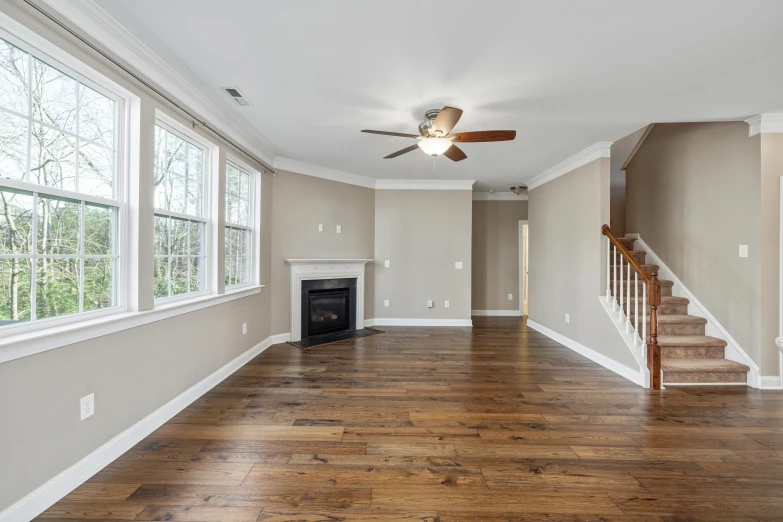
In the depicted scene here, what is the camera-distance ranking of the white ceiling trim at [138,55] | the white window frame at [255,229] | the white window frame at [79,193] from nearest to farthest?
the white window frame at [79,193] < the white ceiling trim at [138,55] < the white window frame at [255,229]

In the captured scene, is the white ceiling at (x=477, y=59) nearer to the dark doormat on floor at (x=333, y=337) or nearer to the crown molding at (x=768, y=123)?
the crown molding at (x=768, y=123)

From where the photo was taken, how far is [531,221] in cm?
603

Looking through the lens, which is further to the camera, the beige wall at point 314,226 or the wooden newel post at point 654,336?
the beige wall at point 314,226

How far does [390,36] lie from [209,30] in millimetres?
1058

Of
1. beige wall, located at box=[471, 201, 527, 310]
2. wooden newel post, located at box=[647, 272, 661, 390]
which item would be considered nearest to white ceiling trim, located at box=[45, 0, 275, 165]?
wooden newel post, located at box=[647, 272, 661, 390]

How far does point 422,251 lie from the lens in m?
6.05

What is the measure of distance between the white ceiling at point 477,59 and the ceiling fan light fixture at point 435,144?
31 centimetres

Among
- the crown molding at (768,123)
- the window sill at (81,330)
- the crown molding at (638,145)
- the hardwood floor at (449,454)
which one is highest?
the crown molding at (638,145)

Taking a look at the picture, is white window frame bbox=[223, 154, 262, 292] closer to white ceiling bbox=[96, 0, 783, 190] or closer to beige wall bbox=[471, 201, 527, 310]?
white ceiling bbox=[96, 0, 783, 190]

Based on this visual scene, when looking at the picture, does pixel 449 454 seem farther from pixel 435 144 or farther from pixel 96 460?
pixel 435 144

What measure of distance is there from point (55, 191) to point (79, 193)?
151 millimetres

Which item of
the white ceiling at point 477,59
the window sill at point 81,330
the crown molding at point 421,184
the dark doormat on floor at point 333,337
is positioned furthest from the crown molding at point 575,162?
the window sill at point 81,330

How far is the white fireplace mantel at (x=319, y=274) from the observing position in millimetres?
4938

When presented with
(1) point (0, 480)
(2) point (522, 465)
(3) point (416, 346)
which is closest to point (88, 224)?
(1) point (0, 480)
